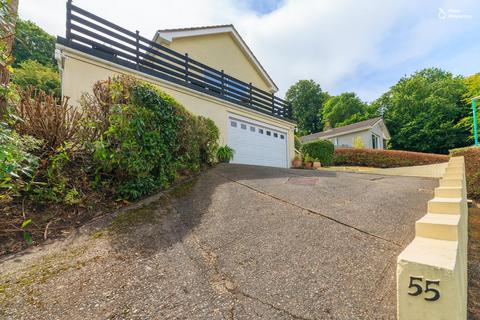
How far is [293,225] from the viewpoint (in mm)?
3277

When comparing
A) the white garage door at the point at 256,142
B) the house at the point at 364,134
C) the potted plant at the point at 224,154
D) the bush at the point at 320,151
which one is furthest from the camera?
the house at the point at 364,134

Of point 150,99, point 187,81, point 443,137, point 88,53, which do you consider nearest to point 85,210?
point 150,99

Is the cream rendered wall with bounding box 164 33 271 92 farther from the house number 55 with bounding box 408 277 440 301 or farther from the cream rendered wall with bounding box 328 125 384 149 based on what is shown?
the cream rendered wall with bounding box 328 125 384 149

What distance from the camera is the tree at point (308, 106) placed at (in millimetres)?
42344

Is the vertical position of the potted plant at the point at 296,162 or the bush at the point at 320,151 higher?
the bush at the point at 320,151

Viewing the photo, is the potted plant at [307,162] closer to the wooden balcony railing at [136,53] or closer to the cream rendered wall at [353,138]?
the wooden balcony railing at [136,53]

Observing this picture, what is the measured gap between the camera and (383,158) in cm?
1568

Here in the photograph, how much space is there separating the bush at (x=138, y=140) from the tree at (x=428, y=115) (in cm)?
3147

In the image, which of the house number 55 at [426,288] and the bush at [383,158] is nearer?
the house number 55 at [426,288]

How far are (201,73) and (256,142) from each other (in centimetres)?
402

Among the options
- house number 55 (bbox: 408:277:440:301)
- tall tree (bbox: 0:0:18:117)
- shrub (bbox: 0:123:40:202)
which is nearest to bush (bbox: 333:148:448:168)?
house number 55 (bbox: 408:277:440:301)

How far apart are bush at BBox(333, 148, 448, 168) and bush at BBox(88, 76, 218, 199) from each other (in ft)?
48.4

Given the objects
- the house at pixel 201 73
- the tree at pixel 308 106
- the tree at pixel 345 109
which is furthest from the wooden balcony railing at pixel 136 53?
the tree at pixel 308 106

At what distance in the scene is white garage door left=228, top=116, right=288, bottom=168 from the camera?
9.68 m
